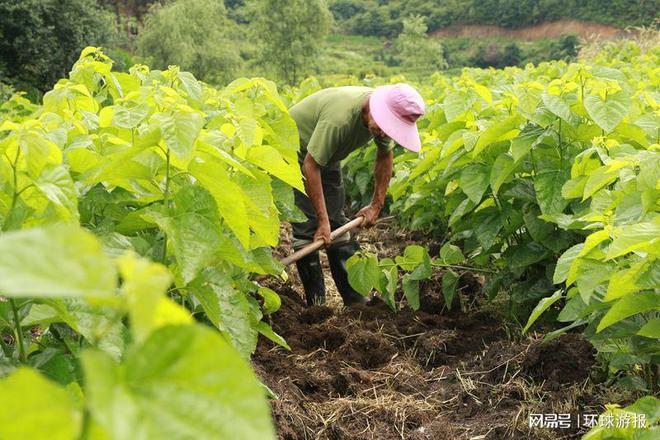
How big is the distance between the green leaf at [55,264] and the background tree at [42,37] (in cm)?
1415

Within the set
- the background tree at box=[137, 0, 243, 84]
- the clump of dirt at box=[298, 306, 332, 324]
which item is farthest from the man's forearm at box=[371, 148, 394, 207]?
the background tree at box=[137, 0, 243, 84]

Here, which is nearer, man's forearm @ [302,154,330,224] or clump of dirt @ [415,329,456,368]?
clump of dirt @ [415,329,456,368]

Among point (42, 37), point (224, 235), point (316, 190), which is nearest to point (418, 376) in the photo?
point (316, 190)

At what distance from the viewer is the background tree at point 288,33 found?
2494 cm

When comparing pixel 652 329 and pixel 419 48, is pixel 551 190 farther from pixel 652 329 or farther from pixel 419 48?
pixel 419 48

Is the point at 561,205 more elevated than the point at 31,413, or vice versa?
the point at 31,413

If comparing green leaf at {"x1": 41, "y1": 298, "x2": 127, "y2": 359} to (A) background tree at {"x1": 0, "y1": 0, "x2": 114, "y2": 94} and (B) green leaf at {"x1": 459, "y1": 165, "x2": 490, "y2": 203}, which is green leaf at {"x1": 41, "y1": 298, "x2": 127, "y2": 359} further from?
(A) background tree at {"x1": 0, "y1": 0, "x2": 114, "y2": 94}

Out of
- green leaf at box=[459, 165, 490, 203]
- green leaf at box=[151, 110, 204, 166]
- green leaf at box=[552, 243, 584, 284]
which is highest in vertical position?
green leaf at box=[151, 110, 204, 166]

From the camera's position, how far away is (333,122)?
13.1 ft

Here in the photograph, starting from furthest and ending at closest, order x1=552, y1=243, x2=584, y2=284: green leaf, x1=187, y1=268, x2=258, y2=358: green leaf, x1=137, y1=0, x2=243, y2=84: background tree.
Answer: x1=137, y1=0, x2=243, y2=84: background tree → x1=552, y1=243, x2=584, y2=284: green leaf → x1=187, y1=268, x2=258, y2=358: green leaf

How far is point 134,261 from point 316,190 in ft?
11.1

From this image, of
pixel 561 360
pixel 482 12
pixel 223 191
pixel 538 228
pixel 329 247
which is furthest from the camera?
pixel 482 12

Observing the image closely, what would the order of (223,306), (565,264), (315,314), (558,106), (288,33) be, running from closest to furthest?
(223,306) → (565,264) → (558,106) → (315,314) → (288,33)

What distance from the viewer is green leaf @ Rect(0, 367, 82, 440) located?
0.69 m
